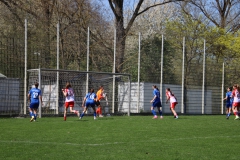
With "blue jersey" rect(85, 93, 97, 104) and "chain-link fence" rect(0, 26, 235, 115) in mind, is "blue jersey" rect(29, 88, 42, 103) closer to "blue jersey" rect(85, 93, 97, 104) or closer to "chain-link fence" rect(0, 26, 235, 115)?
"blue jersey" rect(85, 93, 97, 104)

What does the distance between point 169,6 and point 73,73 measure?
102 ft

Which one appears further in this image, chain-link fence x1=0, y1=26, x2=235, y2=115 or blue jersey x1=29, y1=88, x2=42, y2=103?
chain-link fence x1=0, y1=26, x2=235, y2=115

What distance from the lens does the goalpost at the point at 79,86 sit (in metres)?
28.6

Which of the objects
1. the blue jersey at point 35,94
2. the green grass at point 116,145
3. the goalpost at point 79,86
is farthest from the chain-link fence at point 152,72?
the green grass at point 116,145

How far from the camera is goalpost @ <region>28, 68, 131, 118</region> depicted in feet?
93.7

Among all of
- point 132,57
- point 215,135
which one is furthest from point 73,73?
point 215,135

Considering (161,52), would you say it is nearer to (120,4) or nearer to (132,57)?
(132,57)

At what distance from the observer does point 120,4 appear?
4203cm

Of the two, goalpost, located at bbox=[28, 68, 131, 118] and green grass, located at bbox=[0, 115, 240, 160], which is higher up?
goalpost, located at bbox=[28, 68, 131, 118]

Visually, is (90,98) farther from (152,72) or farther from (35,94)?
(152,72)

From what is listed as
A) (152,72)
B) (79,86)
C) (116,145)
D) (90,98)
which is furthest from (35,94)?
(152,72)

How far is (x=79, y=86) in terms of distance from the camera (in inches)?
1212

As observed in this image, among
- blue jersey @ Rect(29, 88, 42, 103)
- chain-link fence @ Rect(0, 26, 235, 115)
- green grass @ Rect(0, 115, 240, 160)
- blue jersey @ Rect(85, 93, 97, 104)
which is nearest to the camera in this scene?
green grass @ Rect(0, 115, 240, 160)

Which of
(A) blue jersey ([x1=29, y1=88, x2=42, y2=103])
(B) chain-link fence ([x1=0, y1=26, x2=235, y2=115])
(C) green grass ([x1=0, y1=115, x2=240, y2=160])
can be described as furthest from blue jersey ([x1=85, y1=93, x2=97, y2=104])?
(C) green grass ([x1=0, y1=115, x2=240, y2=160])
